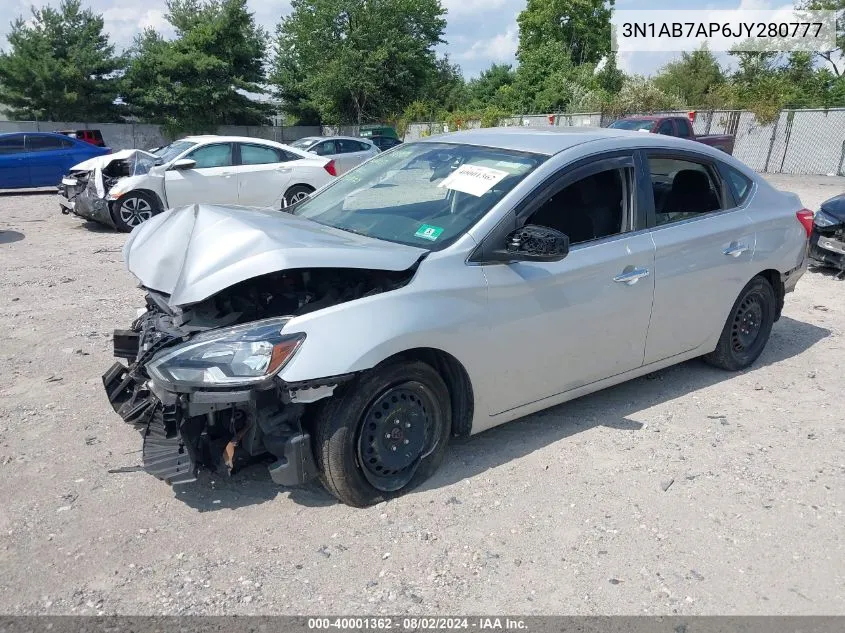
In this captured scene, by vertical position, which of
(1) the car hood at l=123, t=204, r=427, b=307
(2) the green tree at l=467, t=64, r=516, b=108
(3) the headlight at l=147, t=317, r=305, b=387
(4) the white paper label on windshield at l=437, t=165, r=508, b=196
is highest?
(2) the green tree at l=467, t=64, r=516, b=108

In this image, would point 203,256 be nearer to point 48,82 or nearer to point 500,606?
point 500,606

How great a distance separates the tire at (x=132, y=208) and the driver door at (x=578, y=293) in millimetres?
8725

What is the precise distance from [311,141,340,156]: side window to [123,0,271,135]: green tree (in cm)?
2101

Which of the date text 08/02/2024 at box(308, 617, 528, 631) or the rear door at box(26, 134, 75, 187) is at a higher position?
the rear door at box(26, 134, 75, 187)

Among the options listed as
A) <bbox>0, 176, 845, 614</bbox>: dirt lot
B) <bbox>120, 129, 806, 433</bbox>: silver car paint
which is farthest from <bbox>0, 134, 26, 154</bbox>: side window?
<bbox>120, 129, 806, 433</bbox>: silver car paint

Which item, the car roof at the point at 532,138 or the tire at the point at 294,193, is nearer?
the car roof at the point at 532,138

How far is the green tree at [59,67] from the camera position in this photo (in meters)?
31.7

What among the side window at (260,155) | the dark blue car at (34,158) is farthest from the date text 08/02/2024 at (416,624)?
the dark blue car at (34,158)

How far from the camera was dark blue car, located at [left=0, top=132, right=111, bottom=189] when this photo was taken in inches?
636

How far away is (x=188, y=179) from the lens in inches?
442

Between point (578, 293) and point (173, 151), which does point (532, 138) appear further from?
point (173, 151)

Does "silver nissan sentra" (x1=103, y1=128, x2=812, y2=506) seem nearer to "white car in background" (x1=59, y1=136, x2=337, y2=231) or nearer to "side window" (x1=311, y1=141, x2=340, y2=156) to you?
"white car in background" (x1=59, y1=136, x2=337, y2=231)

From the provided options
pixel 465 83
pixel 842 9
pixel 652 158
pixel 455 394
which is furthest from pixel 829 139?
pixel 465 83

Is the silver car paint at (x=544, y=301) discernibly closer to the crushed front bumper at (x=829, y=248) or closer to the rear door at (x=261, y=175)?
the crushed front bumper at (x=829, y=248)
